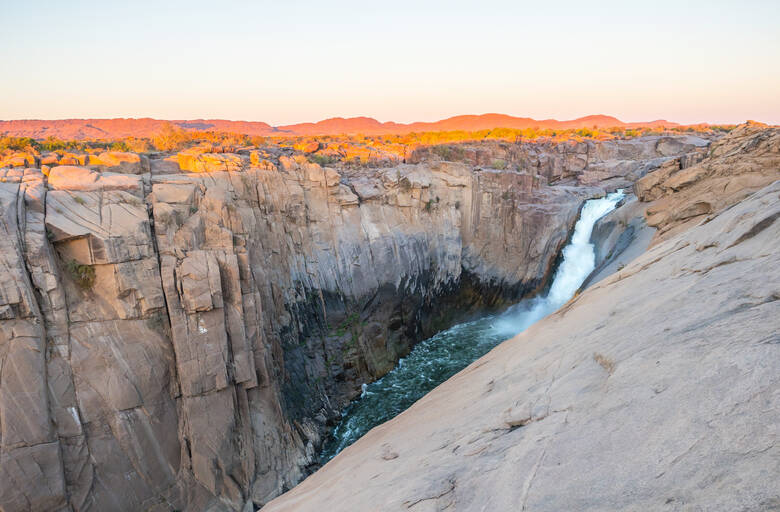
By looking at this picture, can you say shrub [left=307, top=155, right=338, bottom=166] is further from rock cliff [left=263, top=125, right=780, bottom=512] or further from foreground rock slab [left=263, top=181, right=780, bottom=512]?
foreground rock slab [left=263, top=181, right=780, bottom=512]

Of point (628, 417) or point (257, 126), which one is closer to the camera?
point (628, 417)

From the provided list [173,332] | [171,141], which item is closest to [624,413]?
[173,332]

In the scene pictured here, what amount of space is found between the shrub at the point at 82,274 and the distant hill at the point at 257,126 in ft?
134

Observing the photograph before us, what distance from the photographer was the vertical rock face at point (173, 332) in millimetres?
9023

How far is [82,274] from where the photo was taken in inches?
394

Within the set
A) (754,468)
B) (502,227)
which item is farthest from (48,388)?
(502,227)

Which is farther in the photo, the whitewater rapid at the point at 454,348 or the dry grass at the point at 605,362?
the whitewater rapid at the point at 454,348

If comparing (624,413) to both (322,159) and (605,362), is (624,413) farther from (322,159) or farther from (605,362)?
(322,159)

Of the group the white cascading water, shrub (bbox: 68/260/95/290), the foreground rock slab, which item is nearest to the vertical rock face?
shrub (bbox: 68/260/95/290)

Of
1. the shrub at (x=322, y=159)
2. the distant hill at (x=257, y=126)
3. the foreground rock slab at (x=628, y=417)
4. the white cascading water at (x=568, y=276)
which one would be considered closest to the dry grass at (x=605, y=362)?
the foreground rock slab at (x=628, y=417)

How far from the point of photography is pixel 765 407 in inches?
96.3

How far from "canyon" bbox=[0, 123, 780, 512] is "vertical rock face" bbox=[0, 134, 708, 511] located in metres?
0.06

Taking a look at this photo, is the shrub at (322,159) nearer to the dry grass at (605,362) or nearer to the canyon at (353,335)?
the canyon at (353,335)

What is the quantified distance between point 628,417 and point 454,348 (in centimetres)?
1762
